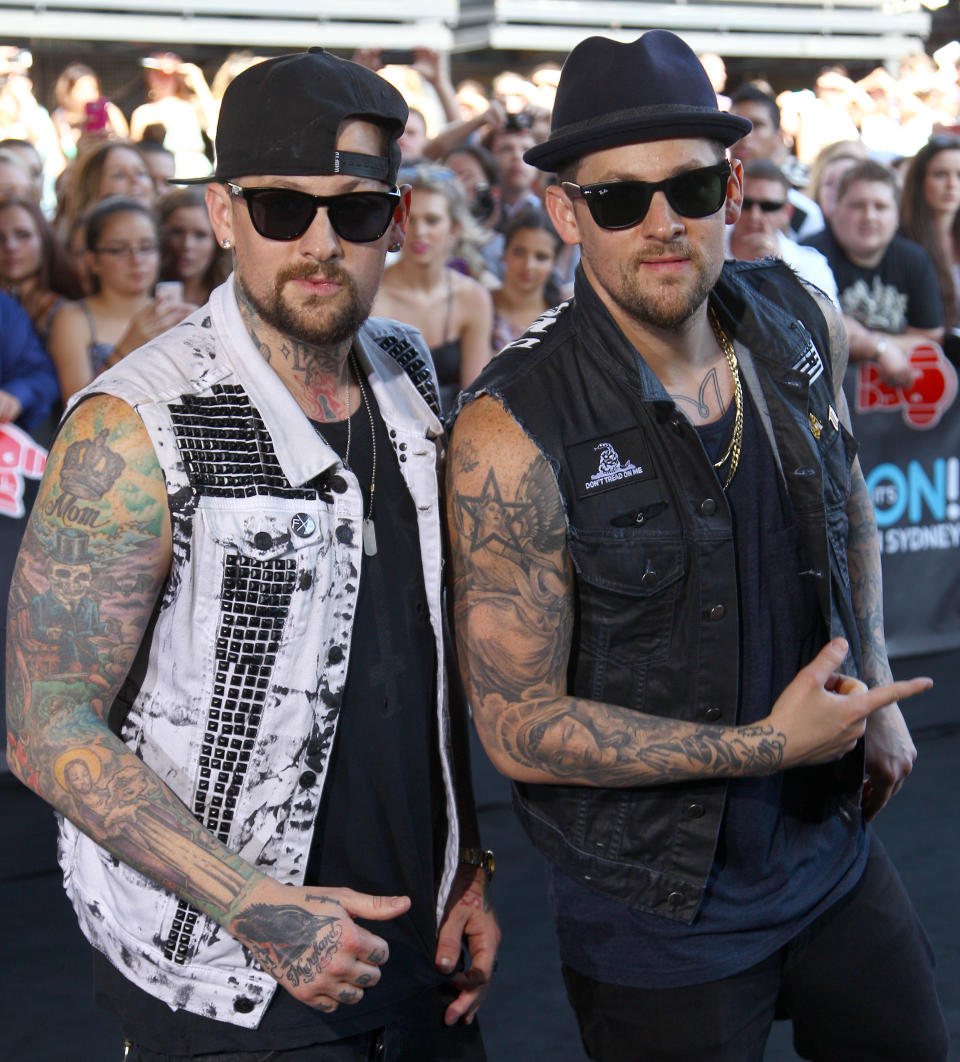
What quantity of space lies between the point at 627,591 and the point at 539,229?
4.51 meters

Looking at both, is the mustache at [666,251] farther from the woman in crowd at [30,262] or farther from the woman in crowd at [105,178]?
the woman in crowd at [105,178]

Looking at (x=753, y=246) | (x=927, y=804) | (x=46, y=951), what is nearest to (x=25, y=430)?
(x=46, y=951)

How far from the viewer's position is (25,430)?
5.00m

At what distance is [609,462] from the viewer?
7.18 ft

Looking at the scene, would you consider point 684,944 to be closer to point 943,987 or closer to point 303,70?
point 303,70

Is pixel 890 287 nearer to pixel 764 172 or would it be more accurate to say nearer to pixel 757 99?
pixel 764 172

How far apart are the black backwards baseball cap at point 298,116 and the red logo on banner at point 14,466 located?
3165 mm

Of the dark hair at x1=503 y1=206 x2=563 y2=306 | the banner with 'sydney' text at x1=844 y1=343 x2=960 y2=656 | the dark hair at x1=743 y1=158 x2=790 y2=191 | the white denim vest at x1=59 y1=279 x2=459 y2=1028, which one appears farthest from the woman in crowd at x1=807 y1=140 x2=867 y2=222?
the white denim vest at x1=59 y1=279 x2=459 y2=1028

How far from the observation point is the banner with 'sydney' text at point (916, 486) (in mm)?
6219

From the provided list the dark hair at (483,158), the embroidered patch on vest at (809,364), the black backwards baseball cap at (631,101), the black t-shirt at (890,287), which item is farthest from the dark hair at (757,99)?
the black backwards baseball cap at (631,101)

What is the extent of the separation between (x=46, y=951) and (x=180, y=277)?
116 inches

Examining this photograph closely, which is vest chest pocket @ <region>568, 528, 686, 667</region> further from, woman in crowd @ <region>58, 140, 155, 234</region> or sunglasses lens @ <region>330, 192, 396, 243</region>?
woman in crowd @ <region>58, 140, 155, 234</region>

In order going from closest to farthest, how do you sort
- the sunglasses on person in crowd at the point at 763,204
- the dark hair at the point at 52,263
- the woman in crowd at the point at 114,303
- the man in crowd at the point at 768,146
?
the woman in crowd at the point at 114,303 → the dark hair at the point at 52,263 → the sunglasses on person in crowd at the point at 763,204 → the man in crowd at the point at 768,146

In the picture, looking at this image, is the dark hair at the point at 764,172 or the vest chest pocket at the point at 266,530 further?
the dark hair at the point at 764,172
